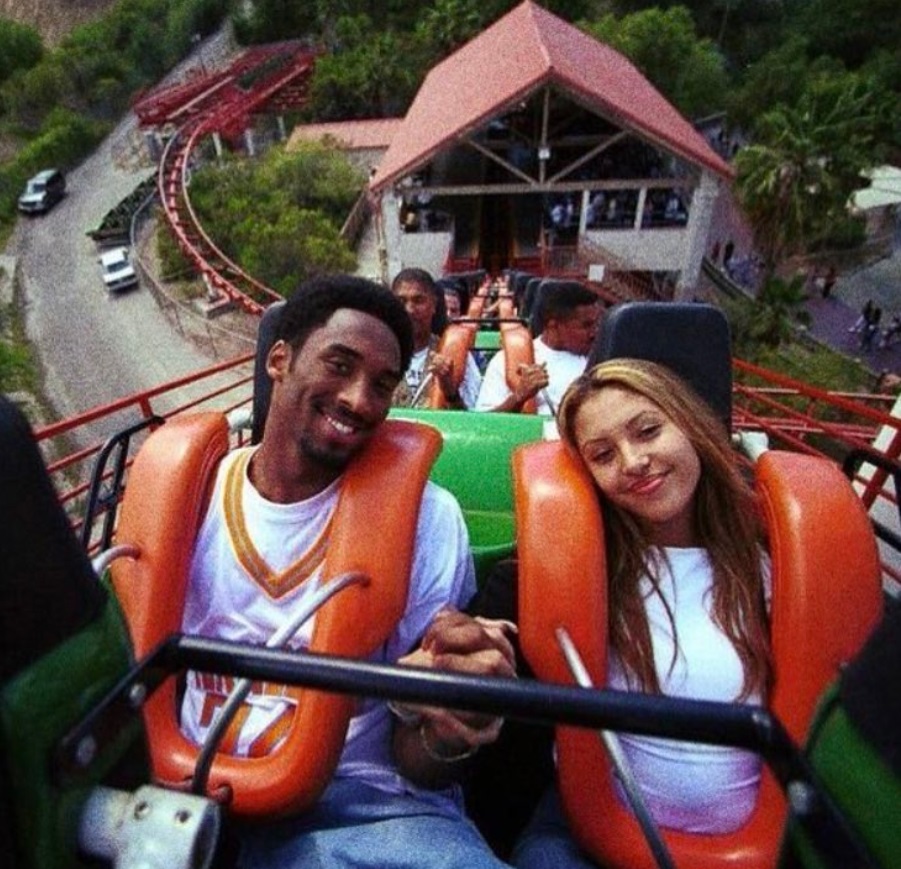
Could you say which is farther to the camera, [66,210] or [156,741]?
[66,210]

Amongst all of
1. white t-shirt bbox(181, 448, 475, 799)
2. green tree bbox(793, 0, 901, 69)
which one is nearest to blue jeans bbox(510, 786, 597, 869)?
white t-shirt bbox(181, 448, 475, 799)

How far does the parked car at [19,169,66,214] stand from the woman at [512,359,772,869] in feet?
90.6

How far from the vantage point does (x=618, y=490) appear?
129 centimetres

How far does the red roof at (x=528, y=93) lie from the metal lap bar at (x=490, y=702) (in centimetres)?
1139

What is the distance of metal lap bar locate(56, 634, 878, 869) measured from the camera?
47 cm

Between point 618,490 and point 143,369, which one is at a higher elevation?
point 618,490

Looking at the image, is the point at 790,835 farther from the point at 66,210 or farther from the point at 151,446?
the point at 66,210

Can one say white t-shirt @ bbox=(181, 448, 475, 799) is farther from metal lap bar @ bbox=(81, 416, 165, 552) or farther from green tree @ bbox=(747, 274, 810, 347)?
Answer: green tree @ bbox=(747, 274, 810, 347)

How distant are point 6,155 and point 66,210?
11.0 meters

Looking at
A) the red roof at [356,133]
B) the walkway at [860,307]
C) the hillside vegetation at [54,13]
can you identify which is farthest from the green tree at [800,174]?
the hillside vegetation at [54,13]

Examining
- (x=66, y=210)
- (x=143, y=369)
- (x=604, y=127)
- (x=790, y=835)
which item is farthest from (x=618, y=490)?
(x=66, y=210)

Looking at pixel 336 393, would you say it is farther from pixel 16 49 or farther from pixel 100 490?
pixel 16 49

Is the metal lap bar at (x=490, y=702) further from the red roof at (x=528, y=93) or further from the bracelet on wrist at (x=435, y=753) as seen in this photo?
the red roof at (x=528, y=93)

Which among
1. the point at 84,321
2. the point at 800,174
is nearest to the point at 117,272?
the point at 84,321
